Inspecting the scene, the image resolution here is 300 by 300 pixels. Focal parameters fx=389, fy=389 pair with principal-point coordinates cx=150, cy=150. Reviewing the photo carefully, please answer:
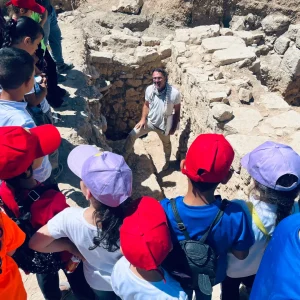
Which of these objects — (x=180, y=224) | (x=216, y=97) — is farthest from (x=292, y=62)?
(x=180, y=224)

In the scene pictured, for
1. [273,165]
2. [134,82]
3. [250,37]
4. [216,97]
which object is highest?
[273,165]

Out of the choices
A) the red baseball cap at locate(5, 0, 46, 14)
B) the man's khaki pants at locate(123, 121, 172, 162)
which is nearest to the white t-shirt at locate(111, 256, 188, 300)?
the red baseball cap at locate(5, 0, 46, 14)

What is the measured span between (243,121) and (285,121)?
0.50 m

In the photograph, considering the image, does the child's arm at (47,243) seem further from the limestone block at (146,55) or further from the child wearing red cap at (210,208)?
the limestone block at (146,55)

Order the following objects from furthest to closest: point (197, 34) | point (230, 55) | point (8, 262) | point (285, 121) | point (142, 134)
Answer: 1. point (197, 34)
2. point (142, 134)
3. point (230, 55)
4. point (285, 121)
5. point (8, 262)

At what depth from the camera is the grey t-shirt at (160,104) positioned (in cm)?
572

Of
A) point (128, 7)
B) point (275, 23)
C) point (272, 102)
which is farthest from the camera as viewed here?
point (128, 7)

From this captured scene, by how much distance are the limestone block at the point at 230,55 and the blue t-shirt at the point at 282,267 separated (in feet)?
14.7

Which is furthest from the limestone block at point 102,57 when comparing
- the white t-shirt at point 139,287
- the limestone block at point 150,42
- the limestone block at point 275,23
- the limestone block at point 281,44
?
the white t-shirt at point 139,287

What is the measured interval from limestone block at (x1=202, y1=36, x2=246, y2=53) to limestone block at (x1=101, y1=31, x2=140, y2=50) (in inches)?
55.4

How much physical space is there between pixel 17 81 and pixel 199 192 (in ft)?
5.58

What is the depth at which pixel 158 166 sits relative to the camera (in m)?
6.98

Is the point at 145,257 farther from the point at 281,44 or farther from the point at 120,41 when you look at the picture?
the point at 281,44

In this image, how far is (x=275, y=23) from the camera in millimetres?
8180
